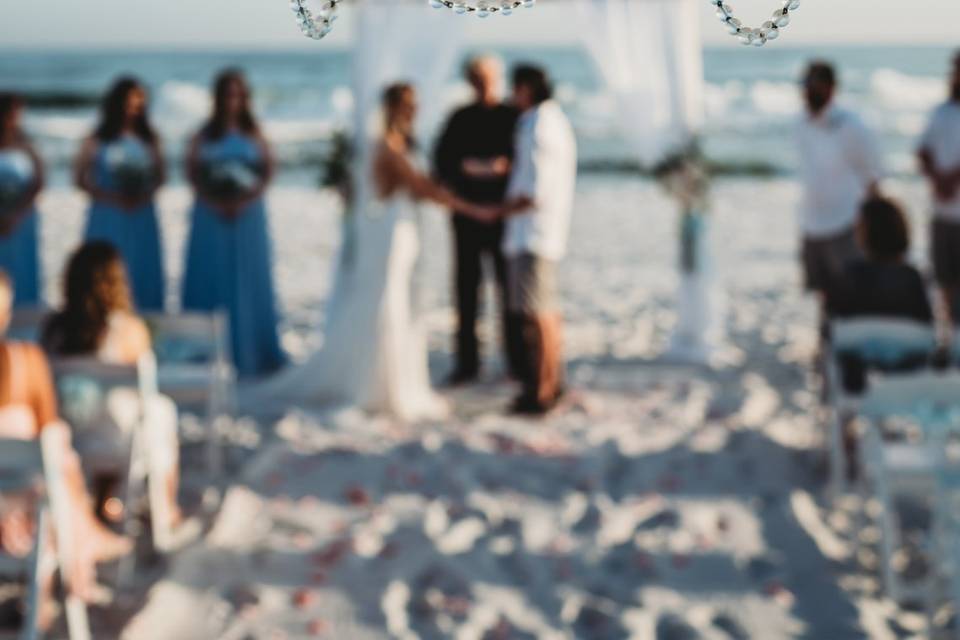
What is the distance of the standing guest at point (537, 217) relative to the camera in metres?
5.49

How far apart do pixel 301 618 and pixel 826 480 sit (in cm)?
235

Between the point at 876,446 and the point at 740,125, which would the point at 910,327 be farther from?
the point at 740,125

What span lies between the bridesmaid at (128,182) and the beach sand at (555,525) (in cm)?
123

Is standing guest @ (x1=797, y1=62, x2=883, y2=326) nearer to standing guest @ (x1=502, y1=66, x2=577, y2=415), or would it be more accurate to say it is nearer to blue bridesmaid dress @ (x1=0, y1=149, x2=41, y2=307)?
standing guest @ (x1=502, y1=66, x2=577, y2=415)

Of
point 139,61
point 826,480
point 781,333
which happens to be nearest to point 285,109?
point 139,61

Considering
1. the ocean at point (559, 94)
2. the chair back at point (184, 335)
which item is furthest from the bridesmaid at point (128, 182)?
the ocean at point (559, 94)

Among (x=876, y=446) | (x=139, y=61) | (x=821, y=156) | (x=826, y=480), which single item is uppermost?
(x=139, y=61)

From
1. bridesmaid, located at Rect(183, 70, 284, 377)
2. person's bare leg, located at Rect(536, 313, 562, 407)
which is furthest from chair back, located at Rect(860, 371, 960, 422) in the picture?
bridesmaid, located at Rect(183, 70, 284, 377)

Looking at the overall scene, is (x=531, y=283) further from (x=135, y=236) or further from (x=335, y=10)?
(x=335, y=10)

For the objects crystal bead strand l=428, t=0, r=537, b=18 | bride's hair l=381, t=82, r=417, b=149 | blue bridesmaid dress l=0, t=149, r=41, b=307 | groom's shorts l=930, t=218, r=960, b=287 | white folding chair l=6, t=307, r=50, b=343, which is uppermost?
bride's hair l=381, t=82, r=417, b=149

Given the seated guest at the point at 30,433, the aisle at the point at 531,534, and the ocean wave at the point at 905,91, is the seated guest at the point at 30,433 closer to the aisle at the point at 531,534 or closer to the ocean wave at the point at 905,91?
the aisle at the point at 531,534

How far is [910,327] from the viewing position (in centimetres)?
447

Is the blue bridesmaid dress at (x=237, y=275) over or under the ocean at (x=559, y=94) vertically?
under

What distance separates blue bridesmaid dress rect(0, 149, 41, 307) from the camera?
643 cm
